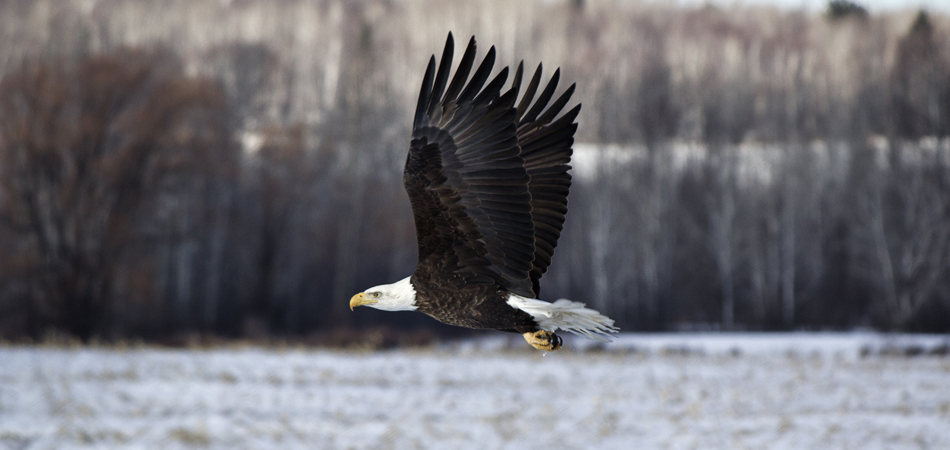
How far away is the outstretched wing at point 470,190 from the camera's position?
2697mm

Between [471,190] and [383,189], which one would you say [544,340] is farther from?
[383,189]

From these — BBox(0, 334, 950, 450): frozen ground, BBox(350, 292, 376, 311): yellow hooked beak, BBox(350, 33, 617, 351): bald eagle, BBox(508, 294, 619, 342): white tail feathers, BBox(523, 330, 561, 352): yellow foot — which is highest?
BBox(350, 33, 617, 351): bald eagle

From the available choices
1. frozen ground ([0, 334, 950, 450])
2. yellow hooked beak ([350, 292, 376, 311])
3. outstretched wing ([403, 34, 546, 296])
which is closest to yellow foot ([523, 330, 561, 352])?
outstretched wing ([403, 34, 546, 296])

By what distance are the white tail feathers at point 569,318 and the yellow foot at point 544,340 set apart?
4 centimetres

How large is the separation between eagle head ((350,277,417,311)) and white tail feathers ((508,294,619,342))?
33 cm

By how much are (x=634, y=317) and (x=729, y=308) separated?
9.25ft

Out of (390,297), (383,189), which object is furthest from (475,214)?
(383,189)

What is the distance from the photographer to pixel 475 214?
9.23ft

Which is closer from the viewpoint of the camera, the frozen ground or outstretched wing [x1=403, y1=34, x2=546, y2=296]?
outstretched wing [x1=403, y1=34, x2=546, y2=296]

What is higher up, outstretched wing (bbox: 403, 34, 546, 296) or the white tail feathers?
outstretched wing (bbox: 403, 34, 546, 296)

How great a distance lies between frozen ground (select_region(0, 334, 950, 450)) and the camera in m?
8.75

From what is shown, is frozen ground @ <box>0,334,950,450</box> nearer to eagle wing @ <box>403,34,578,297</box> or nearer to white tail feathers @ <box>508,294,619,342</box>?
eagle wing @ <box>403,34,578,297</box>

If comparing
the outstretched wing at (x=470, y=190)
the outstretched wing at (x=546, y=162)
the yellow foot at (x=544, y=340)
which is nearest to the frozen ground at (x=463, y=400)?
the outstretched wing at (x=546, y=162)

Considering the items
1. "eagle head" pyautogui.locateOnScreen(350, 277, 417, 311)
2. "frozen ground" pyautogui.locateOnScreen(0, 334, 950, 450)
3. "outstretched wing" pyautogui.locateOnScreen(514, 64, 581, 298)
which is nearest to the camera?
"eagle head" pyautogui.locateOnScreen(350, 277, 417, 311)
